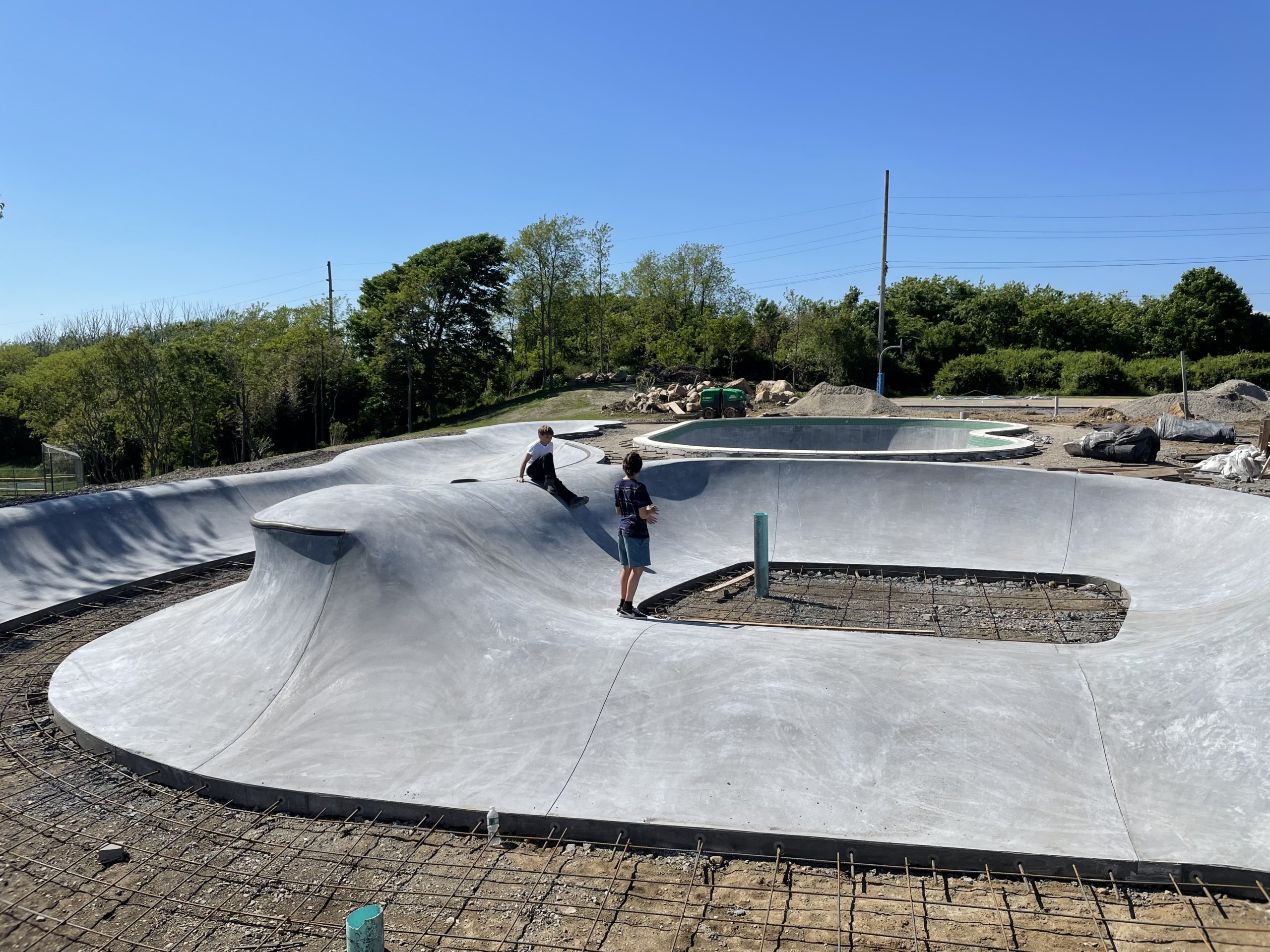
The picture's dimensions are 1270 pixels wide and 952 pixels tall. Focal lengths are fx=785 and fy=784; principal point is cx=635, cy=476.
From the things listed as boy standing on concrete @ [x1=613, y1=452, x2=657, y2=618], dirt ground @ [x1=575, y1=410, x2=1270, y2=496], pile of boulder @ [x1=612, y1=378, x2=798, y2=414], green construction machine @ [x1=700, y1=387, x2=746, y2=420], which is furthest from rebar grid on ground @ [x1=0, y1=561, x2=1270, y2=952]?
pile of boulder @ [x1=612, y1=378, x2=798, y2=414]

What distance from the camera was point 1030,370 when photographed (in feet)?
146

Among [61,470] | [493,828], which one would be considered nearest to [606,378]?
[61,470]

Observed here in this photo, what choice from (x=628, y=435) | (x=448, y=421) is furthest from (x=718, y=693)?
(x=448, y=421)

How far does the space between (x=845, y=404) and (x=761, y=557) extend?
15.6m

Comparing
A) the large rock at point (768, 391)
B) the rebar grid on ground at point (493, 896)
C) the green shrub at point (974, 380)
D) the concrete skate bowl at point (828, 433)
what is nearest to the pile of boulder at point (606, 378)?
the large rock at point (768, 391)

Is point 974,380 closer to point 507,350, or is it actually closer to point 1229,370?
point 1229,370

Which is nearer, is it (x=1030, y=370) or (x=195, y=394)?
(x=195, y=394)

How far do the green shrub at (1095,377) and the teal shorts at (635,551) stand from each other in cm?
4140

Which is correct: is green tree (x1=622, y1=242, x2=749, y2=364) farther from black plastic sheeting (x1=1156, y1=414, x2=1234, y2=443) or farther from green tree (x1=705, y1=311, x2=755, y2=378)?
black plastic sheeting (x1=1156, y1=414, x2=1234, y2=443)

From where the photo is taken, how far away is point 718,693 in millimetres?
5344

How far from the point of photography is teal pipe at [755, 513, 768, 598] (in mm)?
9654

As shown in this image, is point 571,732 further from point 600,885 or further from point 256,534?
point 256,534

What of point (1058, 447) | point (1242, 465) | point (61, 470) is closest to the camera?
point (1242, 465)

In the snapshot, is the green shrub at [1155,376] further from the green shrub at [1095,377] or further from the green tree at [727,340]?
the green tree at [727,340]
